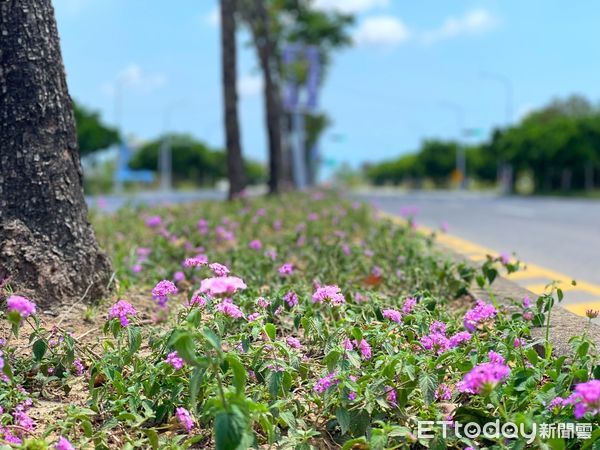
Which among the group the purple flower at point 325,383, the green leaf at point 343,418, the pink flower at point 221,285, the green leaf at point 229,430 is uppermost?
the pink flower at point 221,285

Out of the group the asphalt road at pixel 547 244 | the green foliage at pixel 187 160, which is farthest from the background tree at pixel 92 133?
the asphalt road at pixel 547 244

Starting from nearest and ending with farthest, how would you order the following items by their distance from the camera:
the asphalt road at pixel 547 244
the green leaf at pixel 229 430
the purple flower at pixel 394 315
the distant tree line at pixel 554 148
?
the green leaf at pixel 229 430 → the purple flower at pixel 394 315 → the asphalt road at pixel 547 244 → the distant tree line at pixel 554 148

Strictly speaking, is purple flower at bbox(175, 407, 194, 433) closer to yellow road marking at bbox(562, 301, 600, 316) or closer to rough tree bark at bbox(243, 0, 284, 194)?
yellow road marking at bbox(562, 301, 600, 316)

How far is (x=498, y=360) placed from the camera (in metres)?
2.58

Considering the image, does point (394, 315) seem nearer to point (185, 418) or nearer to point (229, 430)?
point (185, 418)

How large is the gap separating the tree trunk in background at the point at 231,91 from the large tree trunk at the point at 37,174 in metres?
11.2

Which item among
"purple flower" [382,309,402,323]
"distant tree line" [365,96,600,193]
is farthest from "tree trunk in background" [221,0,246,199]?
"distant tree line" [365,96,600,193]

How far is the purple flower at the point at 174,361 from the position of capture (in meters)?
2.57

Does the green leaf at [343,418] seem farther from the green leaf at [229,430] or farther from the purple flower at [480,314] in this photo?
the purple flower at [480,314]

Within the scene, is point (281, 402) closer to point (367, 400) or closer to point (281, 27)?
point (367, 400)

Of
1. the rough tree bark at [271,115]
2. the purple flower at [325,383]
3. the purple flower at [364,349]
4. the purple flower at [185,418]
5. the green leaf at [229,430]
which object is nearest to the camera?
the green leaf at [229,430]
